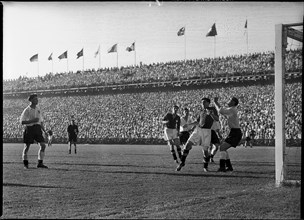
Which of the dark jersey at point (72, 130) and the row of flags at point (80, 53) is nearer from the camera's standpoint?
the row of flags at point (80, 53)

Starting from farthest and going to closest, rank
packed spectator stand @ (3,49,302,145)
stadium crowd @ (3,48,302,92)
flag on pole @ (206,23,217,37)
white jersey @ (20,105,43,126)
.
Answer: stadium crowd @ (3,48,302,92) → packed spectator stand @ (3,49,302,145) → white jersey @ (20,105,43,126) → flag on pole @ (206,23,217,37)

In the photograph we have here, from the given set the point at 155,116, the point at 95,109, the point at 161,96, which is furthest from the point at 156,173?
the point at 161,96

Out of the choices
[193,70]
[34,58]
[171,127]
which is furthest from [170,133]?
[193,70]

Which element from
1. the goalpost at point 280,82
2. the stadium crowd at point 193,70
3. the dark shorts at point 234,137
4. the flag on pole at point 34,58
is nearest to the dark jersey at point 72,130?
the dark shorts at point 234,137

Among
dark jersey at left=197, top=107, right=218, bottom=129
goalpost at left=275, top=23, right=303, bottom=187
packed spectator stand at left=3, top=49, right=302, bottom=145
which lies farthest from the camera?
packed spectator stand at left=3, top=49, right=302, bottom=145

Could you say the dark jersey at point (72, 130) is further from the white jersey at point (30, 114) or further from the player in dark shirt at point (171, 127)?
the white jersey at point (30, 114)

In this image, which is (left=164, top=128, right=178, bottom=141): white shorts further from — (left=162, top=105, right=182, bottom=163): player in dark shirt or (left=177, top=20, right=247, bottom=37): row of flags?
(left=177, top=20, right=247, bottom=37): row of flags

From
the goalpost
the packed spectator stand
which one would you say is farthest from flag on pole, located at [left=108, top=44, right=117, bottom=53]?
the packed spectator stand

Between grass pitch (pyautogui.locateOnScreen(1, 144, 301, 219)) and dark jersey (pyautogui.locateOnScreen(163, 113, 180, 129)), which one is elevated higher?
dark jersey (pyautogui.locateOnScreen(163, 113, 180, 129))

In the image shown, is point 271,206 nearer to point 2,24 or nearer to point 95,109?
point 2,24

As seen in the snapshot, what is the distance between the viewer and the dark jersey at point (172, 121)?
15414mm

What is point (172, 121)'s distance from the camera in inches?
610

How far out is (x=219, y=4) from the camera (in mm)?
5051

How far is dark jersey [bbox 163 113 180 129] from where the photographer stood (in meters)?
15.4
